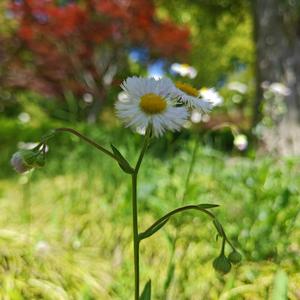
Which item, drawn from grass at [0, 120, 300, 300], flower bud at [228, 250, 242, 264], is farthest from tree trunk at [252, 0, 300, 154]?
flower bud at [228, 250, 242, 264]

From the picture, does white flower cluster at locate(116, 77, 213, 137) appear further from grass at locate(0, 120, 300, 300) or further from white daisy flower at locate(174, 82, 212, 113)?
grass at locate(0, 120, 300, 300)

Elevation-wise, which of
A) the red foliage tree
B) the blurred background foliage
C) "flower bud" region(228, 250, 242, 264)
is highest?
"flower bud" region(228, 250, 242, 264)

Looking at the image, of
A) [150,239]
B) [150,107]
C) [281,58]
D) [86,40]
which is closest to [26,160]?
[150,107]

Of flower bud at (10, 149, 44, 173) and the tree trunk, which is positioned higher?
flower bud at (10, 149, 44, 173)

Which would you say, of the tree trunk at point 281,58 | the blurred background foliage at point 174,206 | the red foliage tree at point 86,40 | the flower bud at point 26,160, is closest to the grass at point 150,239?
the blurred background foliage at point 174,206

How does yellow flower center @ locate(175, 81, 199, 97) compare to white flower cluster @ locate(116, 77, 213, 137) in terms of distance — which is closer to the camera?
white flower cluster @ locate(116, 77, 213, 137)

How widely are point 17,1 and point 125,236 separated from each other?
7.44 meters

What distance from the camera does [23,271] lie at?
50.7 inches

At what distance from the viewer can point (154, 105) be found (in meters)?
0.73

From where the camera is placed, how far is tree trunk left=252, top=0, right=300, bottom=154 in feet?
13.0

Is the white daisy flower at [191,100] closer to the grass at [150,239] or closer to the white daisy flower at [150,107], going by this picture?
the white daisy flower at [150,107]

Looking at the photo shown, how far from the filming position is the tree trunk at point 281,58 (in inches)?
156

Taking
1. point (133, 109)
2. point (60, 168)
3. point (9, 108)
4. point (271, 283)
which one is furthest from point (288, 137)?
point (9, 108)

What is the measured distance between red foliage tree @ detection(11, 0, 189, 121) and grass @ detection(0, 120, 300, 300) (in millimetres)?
6007
